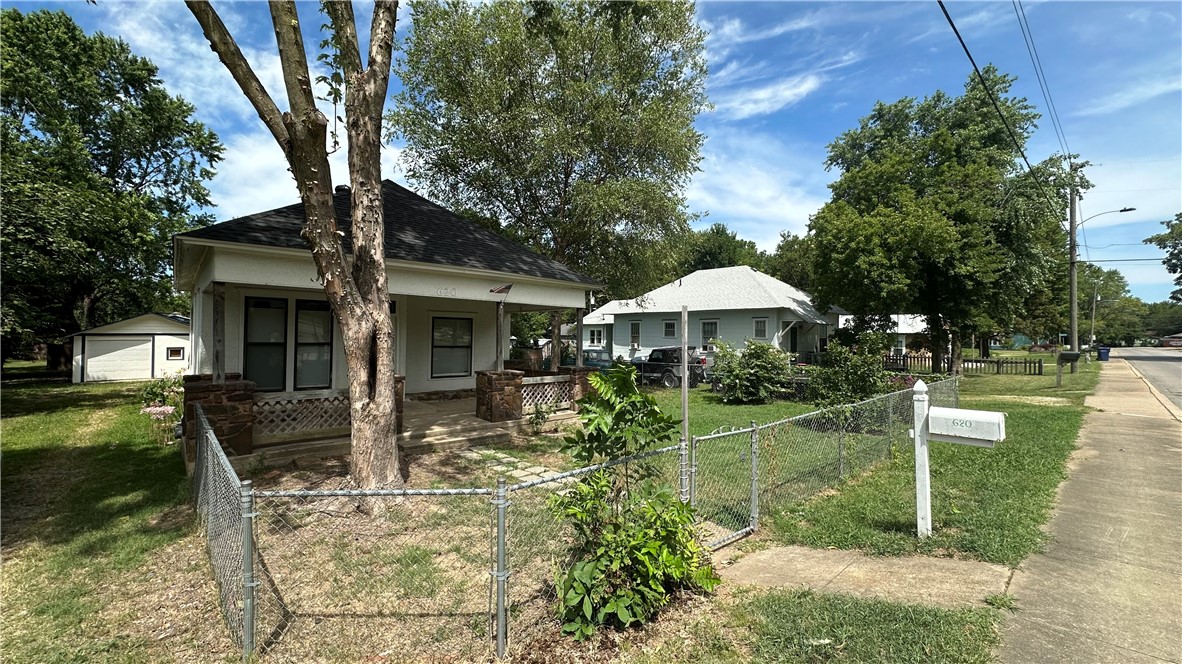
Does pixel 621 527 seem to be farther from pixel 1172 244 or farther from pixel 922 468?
pixel 1172 244

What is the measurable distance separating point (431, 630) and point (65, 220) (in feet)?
50.8

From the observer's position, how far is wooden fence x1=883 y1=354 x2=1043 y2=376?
24.0m

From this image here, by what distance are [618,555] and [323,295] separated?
8717mm

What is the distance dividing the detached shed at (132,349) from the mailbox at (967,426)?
27683 millimetres

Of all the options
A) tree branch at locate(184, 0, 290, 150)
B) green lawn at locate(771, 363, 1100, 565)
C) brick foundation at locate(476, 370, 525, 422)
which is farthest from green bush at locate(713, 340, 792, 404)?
tree branch at locate(184, 0, 290, 150)

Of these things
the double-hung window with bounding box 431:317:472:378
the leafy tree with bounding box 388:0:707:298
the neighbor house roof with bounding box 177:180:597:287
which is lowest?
the double-hung window with bounding box 431:317:472:378

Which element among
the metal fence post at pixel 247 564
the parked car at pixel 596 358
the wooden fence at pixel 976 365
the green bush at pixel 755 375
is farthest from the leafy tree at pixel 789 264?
the metal fence post at pixel 247 564

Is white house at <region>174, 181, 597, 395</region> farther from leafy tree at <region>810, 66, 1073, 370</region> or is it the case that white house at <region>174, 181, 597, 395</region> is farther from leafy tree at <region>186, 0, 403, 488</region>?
leafy tree at <region>810, 66, 1073, 370</region>

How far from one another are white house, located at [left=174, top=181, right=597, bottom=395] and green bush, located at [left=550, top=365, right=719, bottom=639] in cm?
508

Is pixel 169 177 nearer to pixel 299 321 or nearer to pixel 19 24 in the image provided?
pixel 19 24

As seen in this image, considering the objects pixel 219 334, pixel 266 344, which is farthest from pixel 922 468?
pixel 266 344

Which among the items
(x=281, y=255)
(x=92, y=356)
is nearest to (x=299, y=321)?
(x=281, y=255)

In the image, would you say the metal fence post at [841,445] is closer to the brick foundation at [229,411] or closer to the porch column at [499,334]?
the porch column at [499,334]

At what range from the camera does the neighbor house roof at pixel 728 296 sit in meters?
23.3
